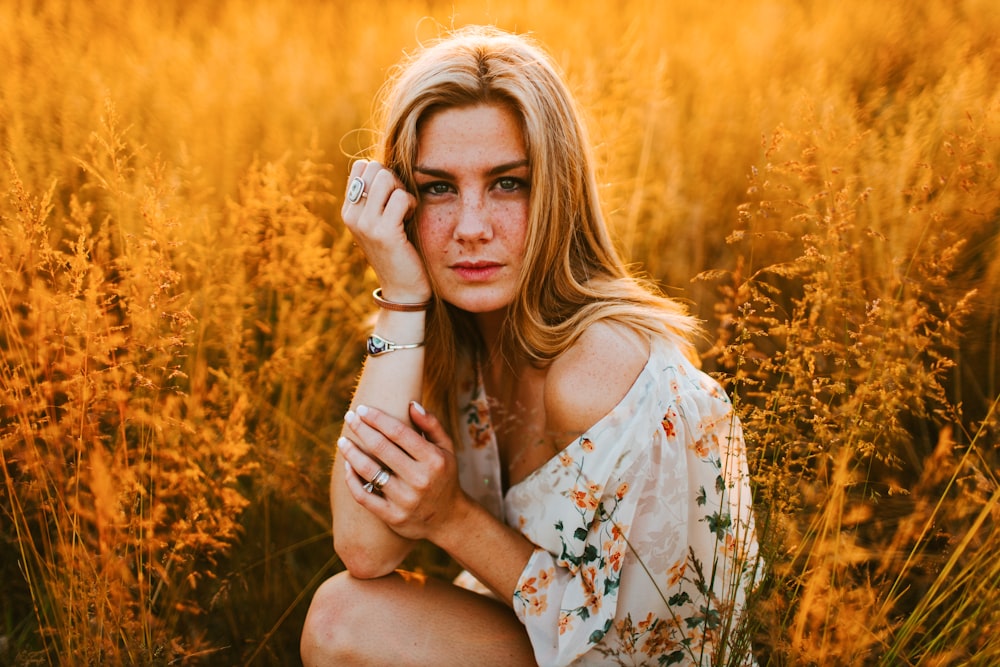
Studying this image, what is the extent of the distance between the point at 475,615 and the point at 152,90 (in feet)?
9.08

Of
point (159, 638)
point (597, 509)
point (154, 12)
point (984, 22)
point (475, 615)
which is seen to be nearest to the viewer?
point (159, 638)

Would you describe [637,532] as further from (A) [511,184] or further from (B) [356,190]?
(B) [356,190]

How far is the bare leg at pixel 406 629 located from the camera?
1.79 meters

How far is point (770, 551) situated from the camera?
144 centimetres

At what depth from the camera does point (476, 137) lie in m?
1.88

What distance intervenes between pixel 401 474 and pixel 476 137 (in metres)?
0.76

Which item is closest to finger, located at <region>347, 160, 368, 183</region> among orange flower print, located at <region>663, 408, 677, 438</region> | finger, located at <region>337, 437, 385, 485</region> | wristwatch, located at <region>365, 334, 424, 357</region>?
wristwatch, located at <region>365, 334, 424, 357</region>

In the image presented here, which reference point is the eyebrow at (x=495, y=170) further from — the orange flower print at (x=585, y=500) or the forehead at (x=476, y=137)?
the orange flower print at (x=585, y=500)

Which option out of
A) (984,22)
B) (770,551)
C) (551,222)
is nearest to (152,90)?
(551,222)

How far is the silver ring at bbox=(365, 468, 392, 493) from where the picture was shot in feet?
6.06

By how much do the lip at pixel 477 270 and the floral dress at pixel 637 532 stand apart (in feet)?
1.30

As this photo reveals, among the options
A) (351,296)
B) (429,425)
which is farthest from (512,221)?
(351,296)

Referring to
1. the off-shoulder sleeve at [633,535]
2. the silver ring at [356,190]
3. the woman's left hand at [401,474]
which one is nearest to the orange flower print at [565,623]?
the off-shoulder sleeve at [633,535]

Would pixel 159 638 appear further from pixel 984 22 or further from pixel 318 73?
pixel 984 22
